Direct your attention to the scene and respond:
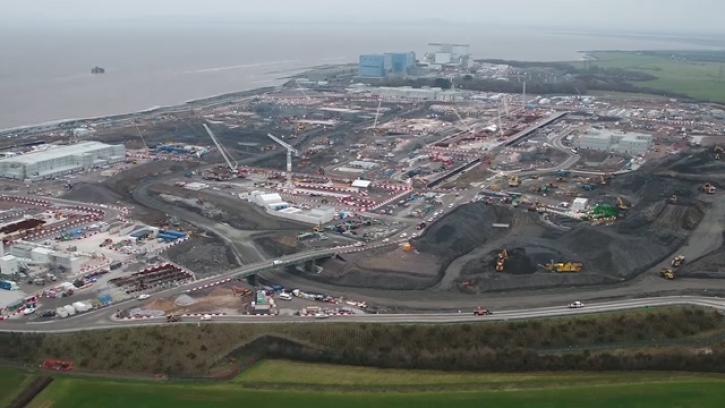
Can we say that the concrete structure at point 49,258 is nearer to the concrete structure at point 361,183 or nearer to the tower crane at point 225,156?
the concrete structure at point 361,183

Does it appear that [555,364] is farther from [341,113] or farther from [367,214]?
[341,113]

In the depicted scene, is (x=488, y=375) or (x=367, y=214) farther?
(x=367, y=214)

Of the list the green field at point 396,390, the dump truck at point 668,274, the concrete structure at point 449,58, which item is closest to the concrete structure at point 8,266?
the green field at point 396,390

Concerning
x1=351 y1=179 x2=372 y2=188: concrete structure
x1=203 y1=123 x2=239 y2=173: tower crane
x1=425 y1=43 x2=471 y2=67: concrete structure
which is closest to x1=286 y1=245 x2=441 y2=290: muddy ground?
x1=351 y1=179 x2=372 y2=188: concrete structure

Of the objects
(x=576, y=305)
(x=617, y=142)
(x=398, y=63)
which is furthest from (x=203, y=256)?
(x=398, y=63)

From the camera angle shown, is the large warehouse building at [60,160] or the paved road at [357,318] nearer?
the paved road at [357,318]

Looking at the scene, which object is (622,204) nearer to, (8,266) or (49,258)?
(49,258)

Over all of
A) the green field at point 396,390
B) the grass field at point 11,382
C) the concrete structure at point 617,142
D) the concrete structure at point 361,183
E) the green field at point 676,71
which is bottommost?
the grass field at point 11,382

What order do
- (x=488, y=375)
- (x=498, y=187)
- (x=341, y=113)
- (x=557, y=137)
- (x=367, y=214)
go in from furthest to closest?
(x=341, y=113) → (x=557, y=137) → (x=498, y=187) → (x=367, y=214) → (x=488, y=375)

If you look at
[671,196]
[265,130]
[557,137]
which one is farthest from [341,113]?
[671,196]
